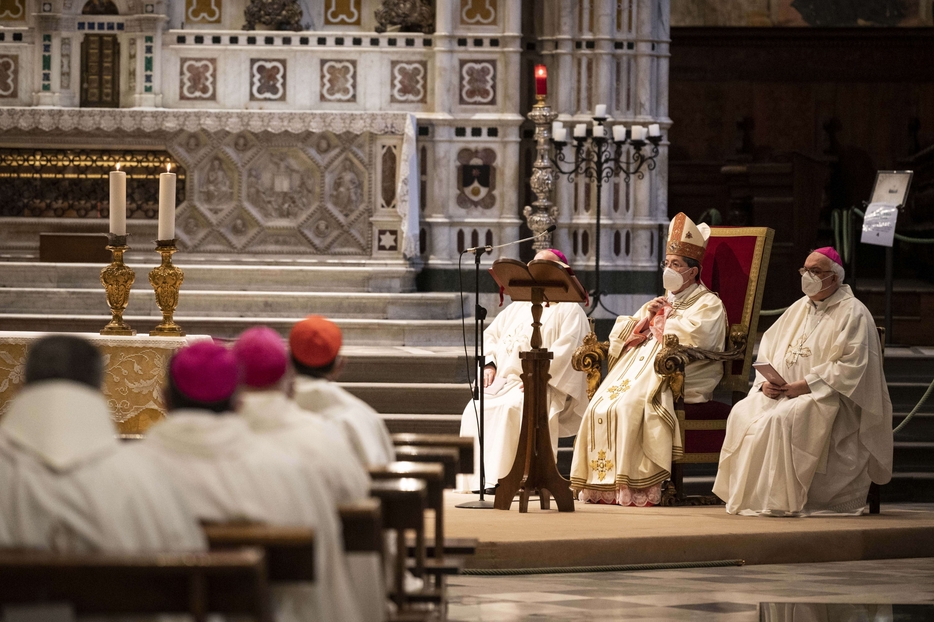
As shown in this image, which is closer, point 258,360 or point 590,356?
point 258,360

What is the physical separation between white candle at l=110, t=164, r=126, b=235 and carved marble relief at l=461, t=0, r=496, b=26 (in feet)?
17.0

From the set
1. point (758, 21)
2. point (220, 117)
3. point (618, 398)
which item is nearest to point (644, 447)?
point (618, 398)

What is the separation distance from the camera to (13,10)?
10.9 meters

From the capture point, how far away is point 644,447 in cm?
713

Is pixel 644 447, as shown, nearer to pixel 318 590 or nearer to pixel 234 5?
pixel 318 590

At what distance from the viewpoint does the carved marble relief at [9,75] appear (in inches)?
425

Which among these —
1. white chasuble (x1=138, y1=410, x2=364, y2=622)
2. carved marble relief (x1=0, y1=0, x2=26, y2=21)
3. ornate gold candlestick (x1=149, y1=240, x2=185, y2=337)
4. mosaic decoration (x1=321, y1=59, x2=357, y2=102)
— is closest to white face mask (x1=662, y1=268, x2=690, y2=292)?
ornate gold candlestick (x1=149, y1=240, x2=185, y2=337)

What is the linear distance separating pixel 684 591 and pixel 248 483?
300 cm

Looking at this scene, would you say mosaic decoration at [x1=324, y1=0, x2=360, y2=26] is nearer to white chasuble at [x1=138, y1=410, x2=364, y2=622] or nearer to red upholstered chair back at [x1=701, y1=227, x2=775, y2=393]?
red upholstered chair back at [x1=701, y1=227, x2=775, y2=393]

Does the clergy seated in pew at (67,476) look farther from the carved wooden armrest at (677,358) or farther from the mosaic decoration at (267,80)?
the mosaic decoration at (267,80)

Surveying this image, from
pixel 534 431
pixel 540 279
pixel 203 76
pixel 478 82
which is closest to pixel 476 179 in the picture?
pixel 478 82

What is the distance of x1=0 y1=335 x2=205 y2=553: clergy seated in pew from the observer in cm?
262

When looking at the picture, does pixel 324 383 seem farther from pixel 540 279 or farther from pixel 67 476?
pixel 540 279

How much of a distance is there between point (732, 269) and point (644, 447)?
1172 mm
